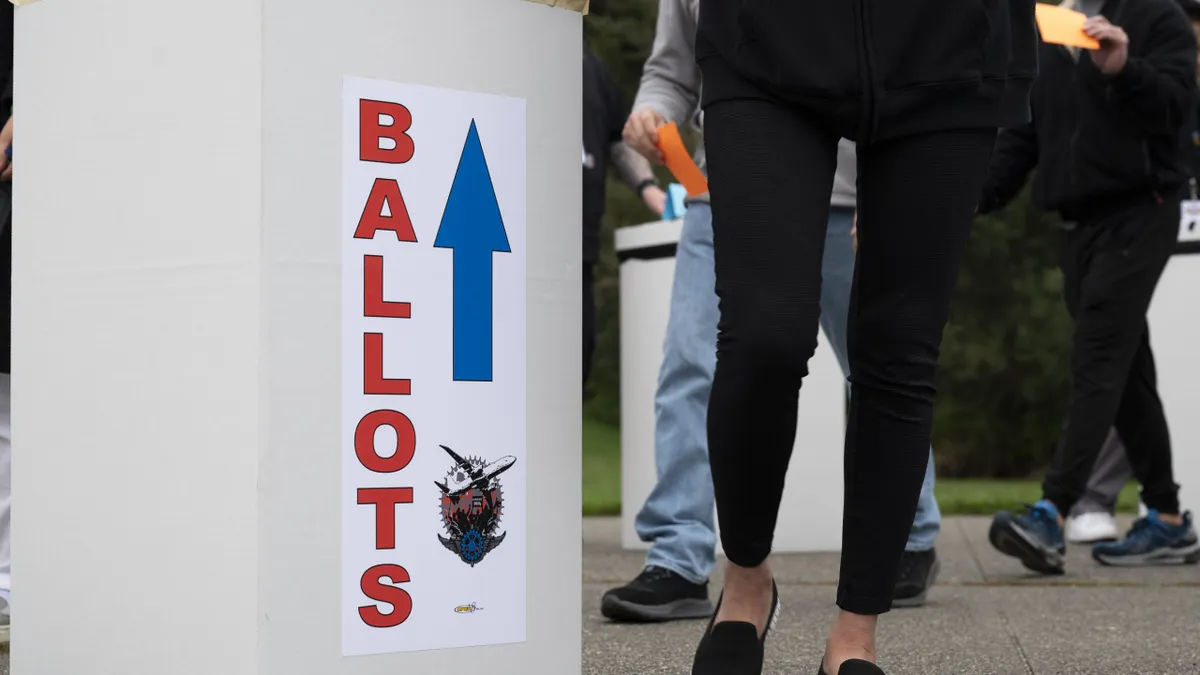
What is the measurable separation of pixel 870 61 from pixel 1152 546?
3.21 metres

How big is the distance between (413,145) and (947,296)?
2.65ft

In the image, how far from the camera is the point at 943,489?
1035 cm

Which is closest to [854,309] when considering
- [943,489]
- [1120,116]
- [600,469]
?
[1120,116]

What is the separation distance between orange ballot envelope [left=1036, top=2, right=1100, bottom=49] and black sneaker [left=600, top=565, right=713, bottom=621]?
1619 mm

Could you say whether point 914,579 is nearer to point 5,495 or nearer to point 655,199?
point 655,199

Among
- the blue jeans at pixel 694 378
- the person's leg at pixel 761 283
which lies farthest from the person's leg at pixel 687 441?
the person's leg at pixel 761 283

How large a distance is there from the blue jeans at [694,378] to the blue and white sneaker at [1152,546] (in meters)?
1.39

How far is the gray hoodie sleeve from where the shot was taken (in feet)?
11.2

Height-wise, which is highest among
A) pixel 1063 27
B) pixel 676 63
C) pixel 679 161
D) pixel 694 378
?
pixel 1063 27

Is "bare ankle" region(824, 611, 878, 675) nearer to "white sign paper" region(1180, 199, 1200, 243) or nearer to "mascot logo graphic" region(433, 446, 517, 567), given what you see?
"mascot logo graphic" region(433, 446, 517, 567)

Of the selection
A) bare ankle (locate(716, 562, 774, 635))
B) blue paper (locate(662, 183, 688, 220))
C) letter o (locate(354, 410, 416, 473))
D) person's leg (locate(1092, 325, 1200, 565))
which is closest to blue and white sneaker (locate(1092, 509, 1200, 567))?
person's leg (locate(1092, 325, 1200, 565))

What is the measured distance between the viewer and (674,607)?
3.58m

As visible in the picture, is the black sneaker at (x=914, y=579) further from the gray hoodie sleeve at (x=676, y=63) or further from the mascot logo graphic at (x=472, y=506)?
the mascot logo graphic at (x=472, y=506)

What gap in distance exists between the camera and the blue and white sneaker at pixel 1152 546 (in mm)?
4980
